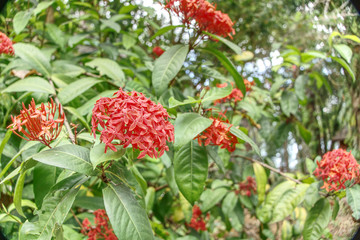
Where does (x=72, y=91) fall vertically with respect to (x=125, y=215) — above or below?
above

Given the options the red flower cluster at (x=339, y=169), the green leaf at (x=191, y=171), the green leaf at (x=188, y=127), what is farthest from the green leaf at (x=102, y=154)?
the red flower cluster at (x=339, y=169)

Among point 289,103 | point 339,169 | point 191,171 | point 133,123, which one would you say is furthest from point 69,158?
point 289,103

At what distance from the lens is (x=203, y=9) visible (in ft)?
3.86

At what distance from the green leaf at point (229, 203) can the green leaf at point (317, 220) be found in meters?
0.53

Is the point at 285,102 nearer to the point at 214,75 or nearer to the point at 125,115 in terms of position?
the point at 214,75

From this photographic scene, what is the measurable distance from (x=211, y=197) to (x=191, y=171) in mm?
779

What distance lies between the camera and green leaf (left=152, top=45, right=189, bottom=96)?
118 centimetres

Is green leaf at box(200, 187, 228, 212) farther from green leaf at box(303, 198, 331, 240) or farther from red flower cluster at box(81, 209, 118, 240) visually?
red flower cluster at box(81, 209, 118, 240)

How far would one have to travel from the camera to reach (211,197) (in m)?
1.75

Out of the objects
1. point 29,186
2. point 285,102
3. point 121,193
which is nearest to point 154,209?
point 29,186

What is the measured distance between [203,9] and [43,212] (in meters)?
0.86

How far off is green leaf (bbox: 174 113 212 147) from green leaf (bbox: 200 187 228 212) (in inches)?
33.5

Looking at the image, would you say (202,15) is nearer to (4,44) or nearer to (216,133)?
(216,133)

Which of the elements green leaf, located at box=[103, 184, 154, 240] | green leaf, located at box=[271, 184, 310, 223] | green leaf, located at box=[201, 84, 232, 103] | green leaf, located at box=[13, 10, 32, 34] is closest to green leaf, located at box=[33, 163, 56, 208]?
green leaf, located at box=[103, 184, 154, 240]
